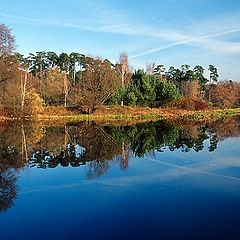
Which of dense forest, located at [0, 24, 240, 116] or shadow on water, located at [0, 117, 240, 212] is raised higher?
dense forest, located at [0, 24, 240, 116]

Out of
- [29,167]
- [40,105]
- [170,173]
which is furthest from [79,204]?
[40,105]

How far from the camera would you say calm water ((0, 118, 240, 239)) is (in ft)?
23.9

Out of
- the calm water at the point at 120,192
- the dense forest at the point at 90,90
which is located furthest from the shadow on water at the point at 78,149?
the dense forest at the point at 90,90

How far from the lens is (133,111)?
45844 mm

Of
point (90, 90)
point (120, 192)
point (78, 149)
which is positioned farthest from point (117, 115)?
point (120, 192)

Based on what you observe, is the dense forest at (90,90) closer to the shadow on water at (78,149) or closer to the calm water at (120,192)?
the shadow on water at (78,149)

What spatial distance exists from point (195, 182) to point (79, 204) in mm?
3936

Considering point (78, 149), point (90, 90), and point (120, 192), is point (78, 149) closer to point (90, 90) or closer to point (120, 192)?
point (120, 192)

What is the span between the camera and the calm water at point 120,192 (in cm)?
727

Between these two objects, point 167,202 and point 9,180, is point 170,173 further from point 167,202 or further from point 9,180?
point 9,180

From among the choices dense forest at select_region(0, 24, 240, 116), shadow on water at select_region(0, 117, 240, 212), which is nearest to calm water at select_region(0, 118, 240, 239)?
shadow on water at select_region(0, 117, 240, 212)

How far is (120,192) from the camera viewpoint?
9984 millimetres

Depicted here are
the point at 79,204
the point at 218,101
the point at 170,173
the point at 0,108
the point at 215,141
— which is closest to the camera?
the point at 79,204

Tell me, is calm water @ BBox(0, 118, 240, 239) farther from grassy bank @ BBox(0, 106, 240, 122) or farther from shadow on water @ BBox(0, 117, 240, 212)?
grassy bank @ BBox(0, 106, 240, 122)
